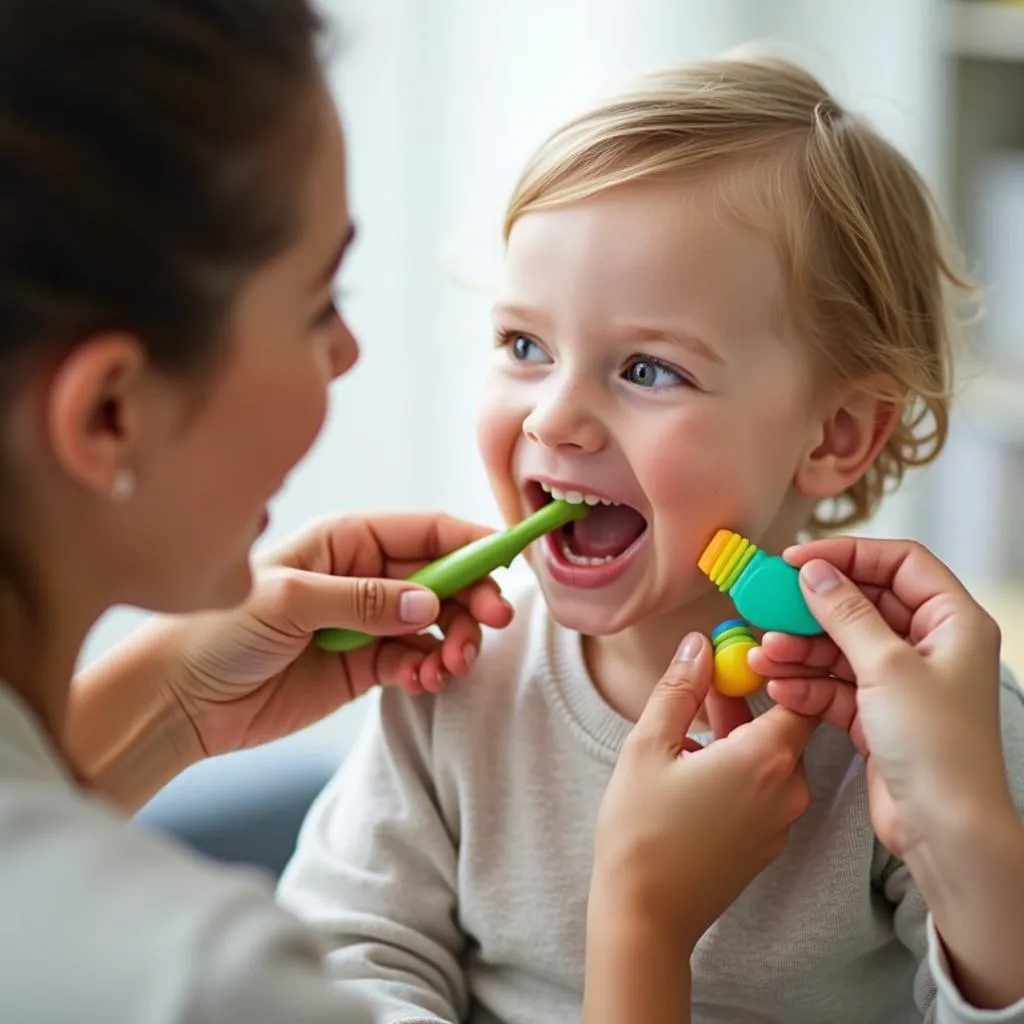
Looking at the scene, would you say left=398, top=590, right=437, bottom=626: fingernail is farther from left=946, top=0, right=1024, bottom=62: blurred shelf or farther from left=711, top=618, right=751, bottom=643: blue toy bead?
left=946, top=0, right=1024, bottom=62: blurred shelf

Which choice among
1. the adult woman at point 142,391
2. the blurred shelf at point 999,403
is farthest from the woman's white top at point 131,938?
the blurred shelf at point 999,403

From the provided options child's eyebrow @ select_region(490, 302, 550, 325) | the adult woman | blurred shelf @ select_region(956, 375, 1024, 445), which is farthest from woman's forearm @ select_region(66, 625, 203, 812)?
blurred shelf @ select_region(956, 375, 1024, 445)

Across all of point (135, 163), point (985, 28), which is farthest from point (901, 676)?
point (985, 28)

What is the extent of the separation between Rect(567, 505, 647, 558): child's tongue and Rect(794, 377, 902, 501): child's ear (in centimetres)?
12

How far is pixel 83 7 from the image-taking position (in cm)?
62

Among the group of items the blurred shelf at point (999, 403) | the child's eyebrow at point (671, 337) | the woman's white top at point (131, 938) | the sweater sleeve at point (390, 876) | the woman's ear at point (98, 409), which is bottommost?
the blurred shelf at point (999, 403)

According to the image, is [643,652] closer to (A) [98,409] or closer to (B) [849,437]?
(B) [849,437]

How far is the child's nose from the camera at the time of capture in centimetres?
97

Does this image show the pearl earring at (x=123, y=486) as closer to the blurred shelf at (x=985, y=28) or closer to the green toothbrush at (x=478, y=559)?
the green toothbrush at (x=478, y=559)

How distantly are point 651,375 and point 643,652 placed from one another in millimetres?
202

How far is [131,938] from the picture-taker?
559 mm

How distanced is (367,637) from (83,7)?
504 millimetres

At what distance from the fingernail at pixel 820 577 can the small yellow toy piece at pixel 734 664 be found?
0.06m

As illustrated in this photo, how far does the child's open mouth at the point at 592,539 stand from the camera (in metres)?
1.00
